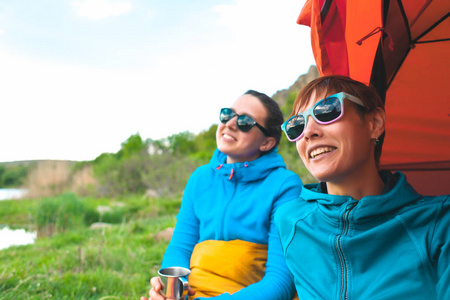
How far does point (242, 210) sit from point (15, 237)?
8.02 meters

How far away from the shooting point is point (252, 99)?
2.28 metres

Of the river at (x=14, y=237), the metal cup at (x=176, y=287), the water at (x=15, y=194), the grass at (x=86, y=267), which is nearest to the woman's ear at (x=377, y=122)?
the metal cup at (x=176, y=287)

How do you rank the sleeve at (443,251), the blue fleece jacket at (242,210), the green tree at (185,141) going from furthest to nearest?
the green tree at (185,141) → the blue fleece jacket at (242,210) → the sleeve at (443,251)

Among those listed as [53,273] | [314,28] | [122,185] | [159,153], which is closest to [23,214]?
[122,185]

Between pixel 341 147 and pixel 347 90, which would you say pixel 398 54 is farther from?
pixel 341 147

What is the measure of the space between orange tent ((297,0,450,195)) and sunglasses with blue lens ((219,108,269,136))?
0.49m

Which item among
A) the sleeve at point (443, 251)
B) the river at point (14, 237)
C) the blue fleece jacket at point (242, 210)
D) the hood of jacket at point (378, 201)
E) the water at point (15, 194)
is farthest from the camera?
the water at point (15, 194)

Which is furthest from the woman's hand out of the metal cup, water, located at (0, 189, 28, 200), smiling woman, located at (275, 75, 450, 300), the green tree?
the green tree

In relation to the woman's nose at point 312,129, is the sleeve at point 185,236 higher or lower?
lower

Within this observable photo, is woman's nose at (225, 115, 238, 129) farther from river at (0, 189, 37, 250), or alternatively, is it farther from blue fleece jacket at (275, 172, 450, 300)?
river at (0, 189, 37, 250)

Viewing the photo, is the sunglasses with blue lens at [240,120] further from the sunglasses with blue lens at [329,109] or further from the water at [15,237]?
the water at [15,237]

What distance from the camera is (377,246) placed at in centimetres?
138

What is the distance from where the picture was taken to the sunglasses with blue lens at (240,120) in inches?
85.7

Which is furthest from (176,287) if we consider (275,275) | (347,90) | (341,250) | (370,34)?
(370,34)
